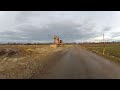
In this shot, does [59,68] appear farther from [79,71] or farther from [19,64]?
[19,64]

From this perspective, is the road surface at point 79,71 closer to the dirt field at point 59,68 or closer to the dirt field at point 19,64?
the dirt field at point 59,68

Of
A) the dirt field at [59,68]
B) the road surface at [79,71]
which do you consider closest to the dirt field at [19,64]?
the dirt field at [59,68]

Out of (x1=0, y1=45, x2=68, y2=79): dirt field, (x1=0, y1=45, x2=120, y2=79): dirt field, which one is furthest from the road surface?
(x1=0, y1=45, x2=68, y2=79): dirt field

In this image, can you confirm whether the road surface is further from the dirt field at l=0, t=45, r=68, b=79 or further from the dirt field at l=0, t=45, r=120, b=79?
the dirt field at l=0, t=45, r=68, b=79

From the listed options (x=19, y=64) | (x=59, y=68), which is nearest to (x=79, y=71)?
(x=59, y=68)

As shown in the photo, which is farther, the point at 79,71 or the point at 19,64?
the point at 19,64

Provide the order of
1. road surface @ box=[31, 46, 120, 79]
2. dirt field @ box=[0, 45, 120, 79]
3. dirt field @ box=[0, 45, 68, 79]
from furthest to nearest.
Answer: dirt field @ box=[0, 45, 68, 79]
dirt field @ box=[0, 45, 120, 79]
road surface @ box=[31, 46, 120, 79]

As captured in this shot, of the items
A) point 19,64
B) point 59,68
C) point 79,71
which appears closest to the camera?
point 79,71

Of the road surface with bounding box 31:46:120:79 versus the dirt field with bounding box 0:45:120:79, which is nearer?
the road surface with bounding box 31:46:120:79

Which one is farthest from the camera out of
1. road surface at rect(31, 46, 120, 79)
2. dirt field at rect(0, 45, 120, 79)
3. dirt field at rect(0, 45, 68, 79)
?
dirt field at rect(0, 45, 68, 79)

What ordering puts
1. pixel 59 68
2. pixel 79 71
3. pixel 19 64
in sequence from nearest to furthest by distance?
pixel 79 71, pixel 59 68, pixel 19 64
